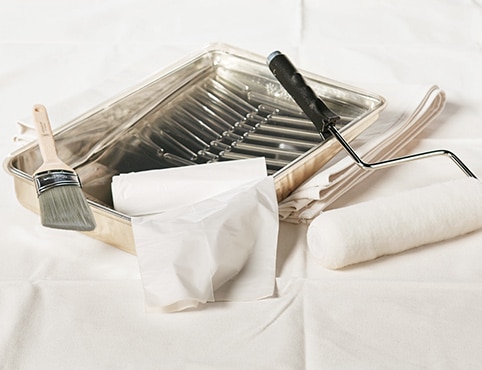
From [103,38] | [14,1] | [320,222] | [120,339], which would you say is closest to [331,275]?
[320,222]

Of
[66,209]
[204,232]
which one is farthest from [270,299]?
[66,209]

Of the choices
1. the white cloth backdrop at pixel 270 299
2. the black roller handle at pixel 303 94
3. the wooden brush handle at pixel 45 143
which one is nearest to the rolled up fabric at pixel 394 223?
the white cloth backdrop at pixel 270 299

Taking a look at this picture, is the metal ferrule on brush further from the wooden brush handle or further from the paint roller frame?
the paint roller frame

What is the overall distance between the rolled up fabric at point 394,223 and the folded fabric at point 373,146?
0.06 metres

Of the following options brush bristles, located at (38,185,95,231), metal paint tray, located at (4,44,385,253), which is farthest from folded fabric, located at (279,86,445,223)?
brush bristles, located at (38,185,95,231)

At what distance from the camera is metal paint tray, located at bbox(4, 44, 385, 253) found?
0.87 meters

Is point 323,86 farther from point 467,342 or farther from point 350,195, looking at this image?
point 467,342

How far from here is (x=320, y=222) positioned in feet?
2.54

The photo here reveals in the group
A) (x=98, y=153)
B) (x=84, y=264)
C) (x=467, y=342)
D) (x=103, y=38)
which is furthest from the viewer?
(x=103, y=38)

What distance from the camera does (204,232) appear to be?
2.48 ft

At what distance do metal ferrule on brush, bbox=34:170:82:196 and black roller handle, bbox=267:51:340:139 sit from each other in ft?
0.82

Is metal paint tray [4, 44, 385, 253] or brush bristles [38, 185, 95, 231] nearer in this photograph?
brush bristles [38, 185, 95, 231]

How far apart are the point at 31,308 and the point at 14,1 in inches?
31.8

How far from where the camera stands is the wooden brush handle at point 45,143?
83 cm
